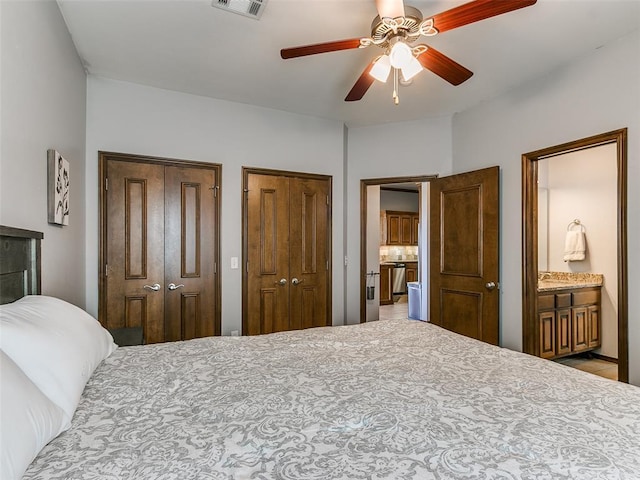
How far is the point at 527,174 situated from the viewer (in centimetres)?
329

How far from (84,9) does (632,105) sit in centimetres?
358

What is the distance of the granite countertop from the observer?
3977mm

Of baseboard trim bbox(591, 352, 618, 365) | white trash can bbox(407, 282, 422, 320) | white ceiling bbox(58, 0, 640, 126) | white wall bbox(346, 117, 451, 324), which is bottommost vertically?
baseboard trim bbox(591, 352, 618, 365)

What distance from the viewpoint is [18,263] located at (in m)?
1.58

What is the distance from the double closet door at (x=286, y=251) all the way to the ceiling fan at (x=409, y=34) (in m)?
1.77

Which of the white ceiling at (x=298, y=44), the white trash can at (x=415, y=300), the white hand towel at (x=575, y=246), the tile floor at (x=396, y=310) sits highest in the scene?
the white ceiling at (x=298, y=44)

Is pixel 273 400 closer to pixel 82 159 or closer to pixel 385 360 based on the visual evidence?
pixel 385 360

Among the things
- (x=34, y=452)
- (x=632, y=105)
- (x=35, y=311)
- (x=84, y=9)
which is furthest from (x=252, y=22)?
(x=632, y=105)

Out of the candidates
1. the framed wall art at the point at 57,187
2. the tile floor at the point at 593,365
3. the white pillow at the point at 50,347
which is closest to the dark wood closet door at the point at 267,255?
the framed wall art at the point at 57,187

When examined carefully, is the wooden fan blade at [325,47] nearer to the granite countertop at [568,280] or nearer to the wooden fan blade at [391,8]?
the wooden fan blade at [391,8]

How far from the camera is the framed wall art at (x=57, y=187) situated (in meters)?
2.00

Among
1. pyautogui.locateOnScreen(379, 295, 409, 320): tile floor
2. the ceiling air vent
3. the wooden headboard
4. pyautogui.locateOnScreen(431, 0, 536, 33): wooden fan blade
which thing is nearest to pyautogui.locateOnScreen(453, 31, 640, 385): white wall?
pyautogui.locateOnScreen(431, 0, 536, 33): wooden fan blade

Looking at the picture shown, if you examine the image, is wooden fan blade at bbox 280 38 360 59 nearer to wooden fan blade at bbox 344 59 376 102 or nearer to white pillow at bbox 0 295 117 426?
wooden fan blade at bbox 344 59 376 102

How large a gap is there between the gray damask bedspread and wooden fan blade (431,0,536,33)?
1.59 metres
